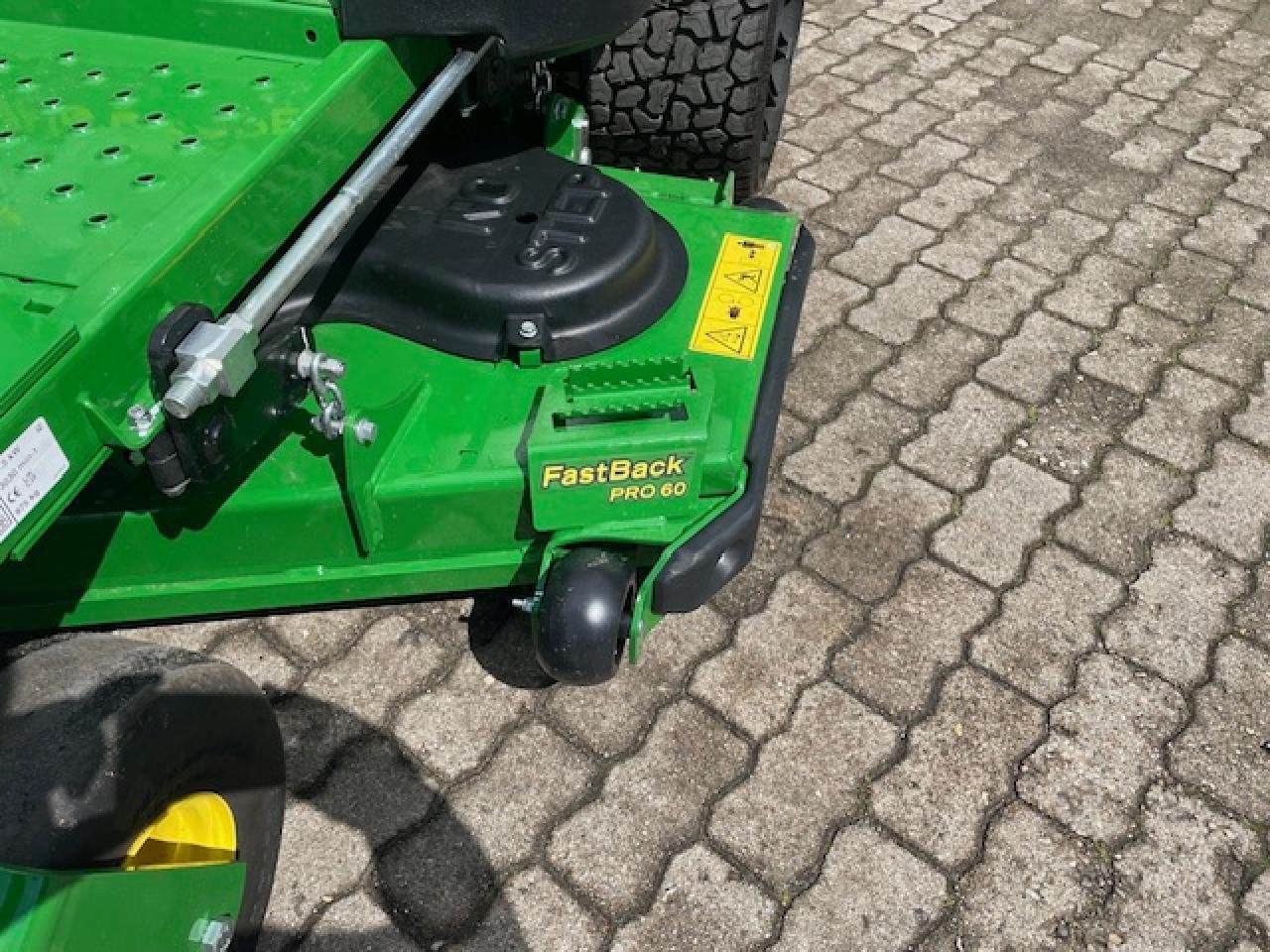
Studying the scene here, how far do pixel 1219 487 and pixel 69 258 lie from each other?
2064 millimetres

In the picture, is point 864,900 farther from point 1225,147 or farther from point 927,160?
point 1225,147

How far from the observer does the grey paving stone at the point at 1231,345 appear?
2457 mm

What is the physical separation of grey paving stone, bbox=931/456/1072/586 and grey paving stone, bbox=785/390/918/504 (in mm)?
196

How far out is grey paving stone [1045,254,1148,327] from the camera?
260 cm

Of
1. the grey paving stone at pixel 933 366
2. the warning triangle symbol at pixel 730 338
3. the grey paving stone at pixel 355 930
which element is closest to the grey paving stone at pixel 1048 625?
the grey paving stone at pixel 933 366

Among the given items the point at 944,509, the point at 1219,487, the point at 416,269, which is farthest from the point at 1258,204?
the point at 416,269

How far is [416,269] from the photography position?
1.74 m

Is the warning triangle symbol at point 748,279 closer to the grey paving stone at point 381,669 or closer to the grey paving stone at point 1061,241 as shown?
the grey paving stone at point 381,669

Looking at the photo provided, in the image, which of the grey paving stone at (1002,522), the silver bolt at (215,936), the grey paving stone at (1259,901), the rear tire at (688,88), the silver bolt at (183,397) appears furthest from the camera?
the rear tire at (688,88)

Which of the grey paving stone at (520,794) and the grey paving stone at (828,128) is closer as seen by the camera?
the grey paving stone at (520,794)

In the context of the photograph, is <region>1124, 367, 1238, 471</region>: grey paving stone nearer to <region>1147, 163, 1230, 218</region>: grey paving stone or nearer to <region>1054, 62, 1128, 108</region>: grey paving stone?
<region>1147, 163, 1230, 218</region>: grey paving stone

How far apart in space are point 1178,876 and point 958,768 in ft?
1.10

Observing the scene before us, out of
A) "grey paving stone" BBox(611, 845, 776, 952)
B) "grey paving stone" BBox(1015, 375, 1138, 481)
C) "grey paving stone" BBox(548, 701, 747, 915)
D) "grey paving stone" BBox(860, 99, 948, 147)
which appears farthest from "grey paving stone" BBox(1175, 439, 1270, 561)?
"grey paving stone" BBox(860, 99, 948, 147)

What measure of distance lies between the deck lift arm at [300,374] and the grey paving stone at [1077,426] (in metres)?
0.65
